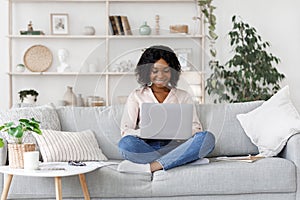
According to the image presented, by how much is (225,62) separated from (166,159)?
95.6 inches

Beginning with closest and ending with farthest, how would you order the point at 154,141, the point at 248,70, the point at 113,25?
the point at 154,141 → the point at 248,70 → the point at 113,25

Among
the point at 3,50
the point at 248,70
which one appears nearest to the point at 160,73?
the point at 248,70

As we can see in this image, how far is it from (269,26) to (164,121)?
105 inches

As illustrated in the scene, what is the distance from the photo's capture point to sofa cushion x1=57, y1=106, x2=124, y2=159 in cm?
394

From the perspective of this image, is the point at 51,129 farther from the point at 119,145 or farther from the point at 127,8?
the point at 127,8

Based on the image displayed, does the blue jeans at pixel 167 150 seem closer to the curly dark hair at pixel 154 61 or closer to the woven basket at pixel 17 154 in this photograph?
the curly dark hair at pixel 154 61

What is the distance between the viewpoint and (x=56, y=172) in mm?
3080

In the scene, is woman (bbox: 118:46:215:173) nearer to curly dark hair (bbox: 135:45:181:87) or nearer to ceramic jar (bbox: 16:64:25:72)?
curly dark hair (bbox: 135:45:181:87)

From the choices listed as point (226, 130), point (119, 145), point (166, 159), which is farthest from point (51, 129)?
point (226, 130)

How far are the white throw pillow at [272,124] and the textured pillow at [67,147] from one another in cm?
96

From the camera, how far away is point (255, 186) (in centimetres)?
355

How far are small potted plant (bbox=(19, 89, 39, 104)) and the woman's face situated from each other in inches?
96.2

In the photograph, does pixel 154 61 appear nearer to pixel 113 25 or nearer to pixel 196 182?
pixel 196 182

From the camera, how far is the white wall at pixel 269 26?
229 inches
